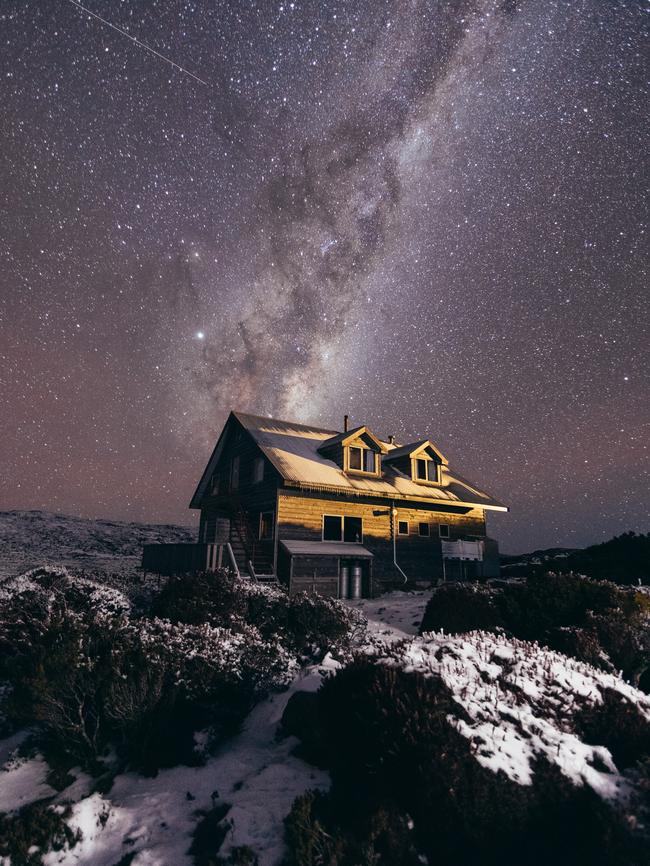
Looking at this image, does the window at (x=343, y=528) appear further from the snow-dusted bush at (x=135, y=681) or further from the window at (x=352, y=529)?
the snow-dusted bush at (x=135, y=681)

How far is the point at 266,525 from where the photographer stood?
22031mm

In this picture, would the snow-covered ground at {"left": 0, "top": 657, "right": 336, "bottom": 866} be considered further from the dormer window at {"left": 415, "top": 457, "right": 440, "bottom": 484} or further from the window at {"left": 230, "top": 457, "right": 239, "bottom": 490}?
the dormer window at {"left": 415, "top": 457, "right": 440, "bottom": 484}

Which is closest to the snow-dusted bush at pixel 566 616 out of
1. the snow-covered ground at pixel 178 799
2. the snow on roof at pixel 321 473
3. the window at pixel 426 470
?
the snow-covered ground at pixel 178 799

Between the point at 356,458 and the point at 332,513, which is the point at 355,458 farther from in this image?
the point at 332,513

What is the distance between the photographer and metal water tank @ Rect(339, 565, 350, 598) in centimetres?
2105

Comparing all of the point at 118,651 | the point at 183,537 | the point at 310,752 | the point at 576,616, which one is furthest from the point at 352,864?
the point at 183,537

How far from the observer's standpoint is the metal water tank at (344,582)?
21.0m

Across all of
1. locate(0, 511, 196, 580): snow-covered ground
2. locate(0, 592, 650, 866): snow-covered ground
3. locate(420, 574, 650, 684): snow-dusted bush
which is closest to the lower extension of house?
locate(420, 574, 650, 684): snow-dusted bush

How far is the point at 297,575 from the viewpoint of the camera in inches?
764

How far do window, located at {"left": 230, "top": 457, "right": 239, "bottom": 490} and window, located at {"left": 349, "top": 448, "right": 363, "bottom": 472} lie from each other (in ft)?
20.4

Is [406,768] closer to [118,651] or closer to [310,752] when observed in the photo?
[310,752]

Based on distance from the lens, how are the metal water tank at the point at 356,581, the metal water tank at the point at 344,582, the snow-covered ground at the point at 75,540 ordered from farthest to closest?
the snow-covered ground at the point at 75,540
the metal water tank at the point at 356,581
the metal water tank at the point at 344,582

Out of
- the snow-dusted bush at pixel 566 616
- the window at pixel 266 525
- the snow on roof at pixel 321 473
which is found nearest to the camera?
the snow-dusted bush at pixel 566 616

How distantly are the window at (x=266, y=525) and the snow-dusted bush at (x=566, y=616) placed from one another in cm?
1019
